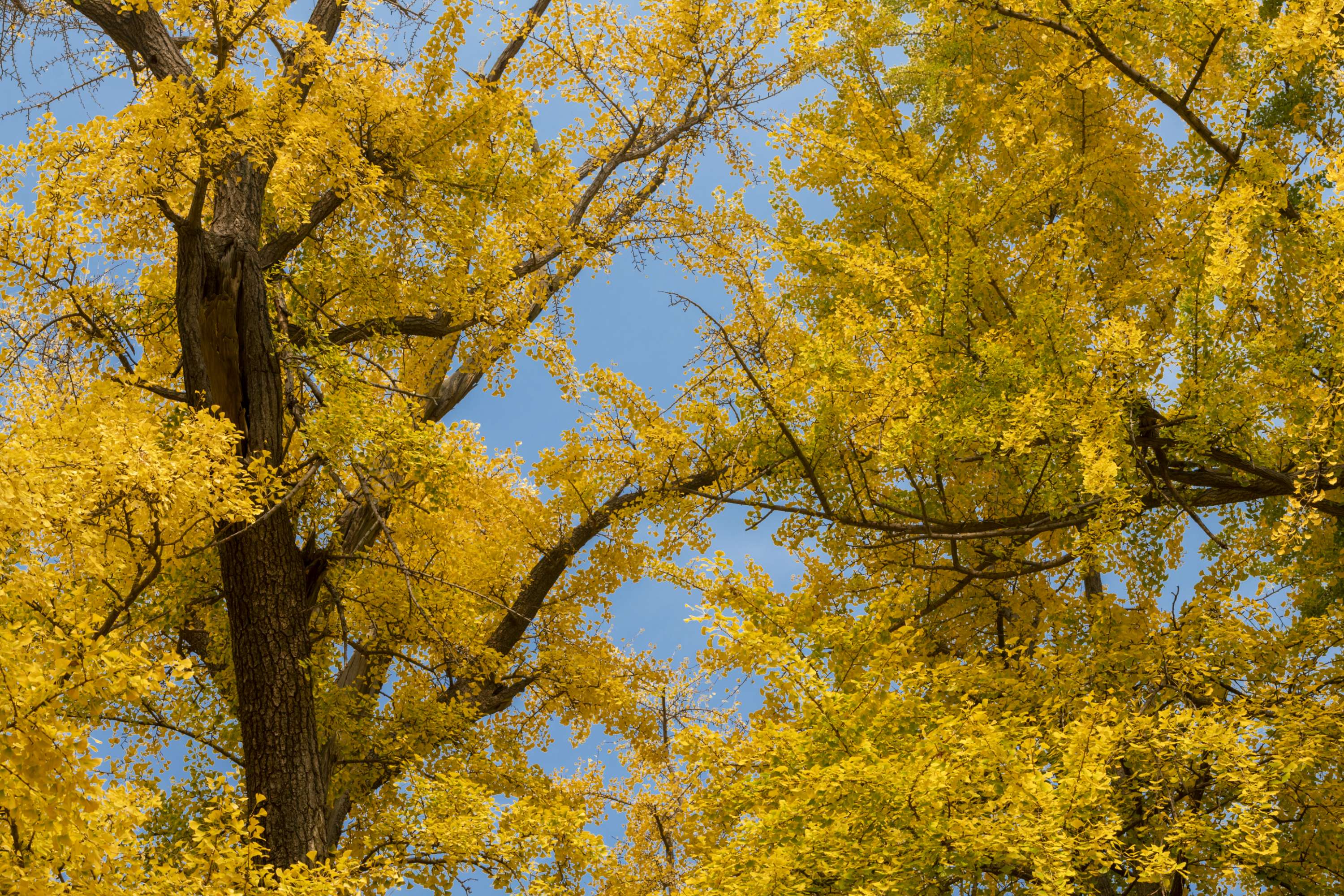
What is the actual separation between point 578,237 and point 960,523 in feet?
12.8

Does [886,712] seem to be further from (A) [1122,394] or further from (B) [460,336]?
(B) [460,336]

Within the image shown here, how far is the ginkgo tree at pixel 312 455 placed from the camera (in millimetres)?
4504

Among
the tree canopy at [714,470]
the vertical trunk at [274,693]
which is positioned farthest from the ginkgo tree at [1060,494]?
the vertical trunk at [274,693]

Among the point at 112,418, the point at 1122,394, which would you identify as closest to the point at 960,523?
the point at 1122,394

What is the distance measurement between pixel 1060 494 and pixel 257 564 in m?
4.57

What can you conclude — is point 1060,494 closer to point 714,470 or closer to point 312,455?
point 714,470

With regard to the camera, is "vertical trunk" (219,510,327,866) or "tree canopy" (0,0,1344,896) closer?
"tree canopy" (0,0,1344,896)

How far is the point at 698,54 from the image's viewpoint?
8.83 meters

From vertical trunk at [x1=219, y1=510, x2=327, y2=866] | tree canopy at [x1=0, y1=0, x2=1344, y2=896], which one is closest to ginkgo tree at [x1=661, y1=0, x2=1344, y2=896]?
tree canopy at [x1=0, y1=0, x2=1344, y2=896]

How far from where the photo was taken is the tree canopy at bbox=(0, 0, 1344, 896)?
4289 mm

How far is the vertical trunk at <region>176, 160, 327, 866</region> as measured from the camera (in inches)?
223

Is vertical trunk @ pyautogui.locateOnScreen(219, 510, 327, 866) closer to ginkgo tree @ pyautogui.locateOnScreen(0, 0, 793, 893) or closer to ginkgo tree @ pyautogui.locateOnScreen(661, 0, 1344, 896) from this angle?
ginkgo tree @ pyautogui.locateOnScreen(0, 0, 793, 893)

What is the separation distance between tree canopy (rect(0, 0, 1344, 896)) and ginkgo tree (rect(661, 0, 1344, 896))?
0.14 feet

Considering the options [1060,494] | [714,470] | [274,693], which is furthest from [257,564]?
[1060,494]
